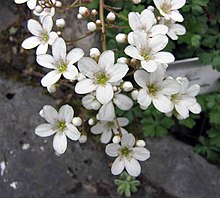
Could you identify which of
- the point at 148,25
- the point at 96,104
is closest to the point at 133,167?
the point at 96,104

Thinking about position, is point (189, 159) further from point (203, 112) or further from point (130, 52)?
point (130, 52)

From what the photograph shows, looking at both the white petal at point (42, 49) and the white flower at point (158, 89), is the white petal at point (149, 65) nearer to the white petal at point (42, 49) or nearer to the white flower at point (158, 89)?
the white flower at point (158, 89)

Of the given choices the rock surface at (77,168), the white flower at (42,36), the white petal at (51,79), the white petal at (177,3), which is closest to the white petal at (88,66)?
the white petal at (51,79)

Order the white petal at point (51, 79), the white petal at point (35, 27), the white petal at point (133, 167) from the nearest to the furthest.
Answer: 1. the white petal at point (51, 79)
2. the white petal at point (133, 167)
3. the white petal at point (35, 27)

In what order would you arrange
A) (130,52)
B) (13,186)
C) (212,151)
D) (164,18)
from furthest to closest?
1. (212,151)
2. (13,186)
3. (164,18)
4. (130,52)

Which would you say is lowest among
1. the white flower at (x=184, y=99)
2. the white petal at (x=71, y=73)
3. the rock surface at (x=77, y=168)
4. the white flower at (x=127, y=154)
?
the rock surface at (x=77, y=168)

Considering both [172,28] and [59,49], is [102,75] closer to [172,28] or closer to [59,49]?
[59,49]

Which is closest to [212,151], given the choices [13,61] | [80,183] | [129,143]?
[80,183]
